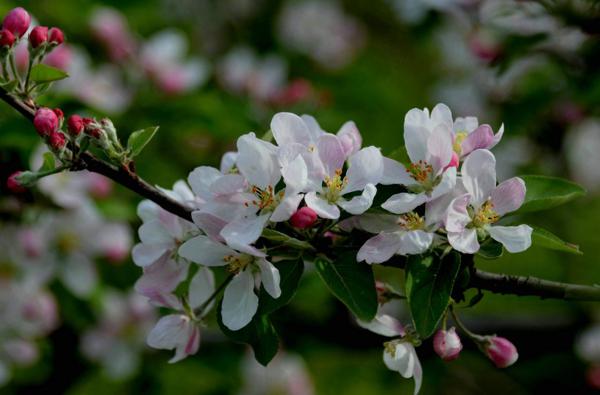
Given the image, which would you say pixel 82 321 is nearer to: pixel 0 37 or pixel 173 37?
pixel 173 37

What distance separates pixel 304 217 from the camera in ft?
3.59

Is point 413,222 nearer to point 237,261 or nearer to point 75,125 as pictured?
point 237,261

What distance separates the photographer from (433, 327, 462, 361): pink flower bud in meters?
1.15

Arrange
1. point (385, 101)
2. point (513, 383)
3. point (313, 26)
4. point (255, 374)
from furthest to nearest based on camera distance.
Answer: point (313, 26) < point (385, 101) < point (513, 383) < point (255, 374)

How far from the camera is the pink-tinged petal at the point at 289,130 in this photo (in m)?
1.14

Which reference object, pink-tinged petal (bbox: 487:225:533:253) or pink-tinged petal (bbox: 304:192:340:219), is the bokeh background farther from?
pink-tinged petal (bbox: 487:225:533:253)

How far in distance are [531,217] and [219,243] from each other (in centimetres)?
207

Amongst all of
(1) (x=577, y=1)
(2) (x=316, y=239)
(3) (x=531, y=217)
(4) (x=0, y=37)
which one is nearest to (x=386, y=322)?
(2) (x=316, y=239)

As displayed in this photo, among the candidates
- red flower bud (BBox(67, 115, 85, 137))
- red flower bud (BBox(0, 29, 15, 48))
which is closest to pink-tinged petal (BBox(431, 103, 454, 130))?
red flower bud (BBox(67, 115, 85, 137))

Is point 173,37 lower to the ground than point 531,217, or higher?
higher

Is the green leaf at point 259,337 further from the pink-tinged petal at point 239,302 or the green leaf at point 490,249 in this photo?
the green leaf at point 490,249

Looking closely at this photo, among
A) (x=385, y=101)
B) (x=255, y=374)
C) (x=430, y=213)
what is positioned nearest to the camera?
(x=430, y=213)

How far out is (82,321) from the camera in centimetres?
259

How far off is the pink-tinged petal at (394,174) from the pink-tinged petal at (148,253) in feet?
1.03
